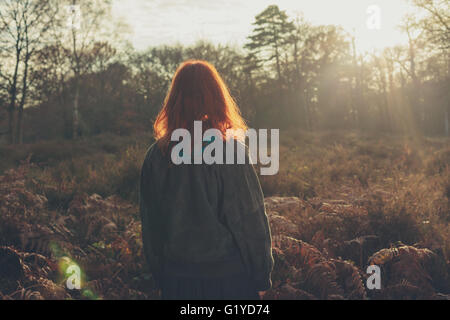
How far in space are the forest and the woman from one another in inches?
57.9

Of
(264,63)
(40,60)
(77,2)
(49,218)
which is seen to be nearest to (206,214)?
(49,218)

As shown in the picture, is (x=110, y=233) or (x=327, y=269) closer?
(x=327, y=269)

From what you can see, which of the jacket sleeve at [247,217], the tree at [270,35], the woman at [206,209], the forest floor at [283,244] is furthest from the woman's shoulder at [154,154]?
the tree at [270,35]

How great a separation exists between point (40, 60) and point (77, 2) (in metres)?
4.42

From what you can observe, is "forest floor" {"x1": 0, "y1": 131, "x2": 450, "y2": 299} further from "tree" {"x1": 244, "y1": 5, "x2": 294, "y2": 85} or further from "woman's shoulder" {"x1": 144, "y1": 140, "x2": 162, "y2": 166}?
"tree" {"x1": 244, "y1": 5, "x2": 294, "y2": 85}

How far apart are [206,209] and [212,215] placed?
46mm

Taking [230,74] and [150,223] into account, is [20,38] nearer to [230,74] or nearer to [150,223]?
[230,74]

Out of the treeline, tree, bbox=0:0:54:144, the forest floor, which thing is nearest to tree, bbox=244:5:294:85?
the treeline

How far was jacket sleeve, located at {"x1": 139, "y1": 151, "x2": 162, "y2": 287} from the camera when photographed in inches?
86.2

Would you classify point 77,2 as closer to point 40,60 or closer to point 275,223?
point 40,60

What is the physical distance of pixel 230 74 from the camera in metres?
23.2

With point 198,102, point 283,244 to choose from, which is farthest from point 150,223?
point 283,244

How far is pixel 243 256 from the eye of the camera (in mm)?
2068

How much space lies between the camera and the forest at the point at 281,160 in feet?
12.6
